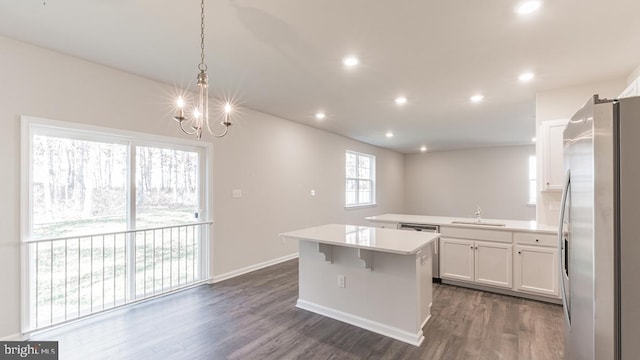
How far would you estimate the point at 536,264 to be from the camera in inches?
132

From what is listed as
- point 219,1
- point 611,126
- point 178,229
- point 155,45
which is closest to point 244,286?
point 178,229

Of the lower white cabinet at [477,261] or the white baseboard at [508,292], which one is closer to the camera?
the white baseboard at [508,292]

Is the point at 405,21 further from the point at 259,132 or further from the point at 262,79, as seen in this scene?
the point at 259,132

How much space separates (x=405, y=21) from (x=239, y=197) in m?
3.36

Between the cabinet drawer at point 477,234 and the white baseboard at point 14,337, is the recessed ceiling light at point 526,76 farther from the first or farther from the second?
the white baseboard at point 14,337

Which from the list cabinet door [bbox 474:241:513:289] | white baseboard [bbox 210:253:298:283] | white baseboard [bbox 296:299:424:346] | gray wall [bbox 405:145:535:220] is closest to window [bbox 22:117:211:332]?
white baseboard [bbox 210:253:298:283]

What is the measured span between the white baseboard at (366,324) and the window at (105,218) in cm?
175

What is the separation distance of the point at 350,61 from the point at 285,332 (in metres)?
2.73

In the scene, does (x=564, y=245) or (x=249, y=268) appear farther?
(x=249, y=268)

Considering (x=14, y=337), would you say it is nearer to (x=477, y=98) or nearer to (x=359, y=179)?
(x=477, y=98)

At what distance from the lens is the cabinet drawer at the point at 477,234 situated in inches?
140

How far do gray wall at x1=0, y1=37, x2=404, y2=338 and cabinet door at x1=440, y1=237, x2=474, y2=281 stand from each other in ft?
8.96

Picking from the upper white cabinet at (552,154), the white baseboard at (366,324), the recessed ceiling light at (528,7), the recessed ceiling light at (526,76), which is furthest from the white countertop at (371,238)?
the recessed ceiling light at (526,76)

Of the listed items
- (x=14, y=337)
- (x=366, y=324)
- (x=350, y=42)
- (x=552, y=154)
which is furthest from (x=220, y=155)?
(x=552, y=154)
